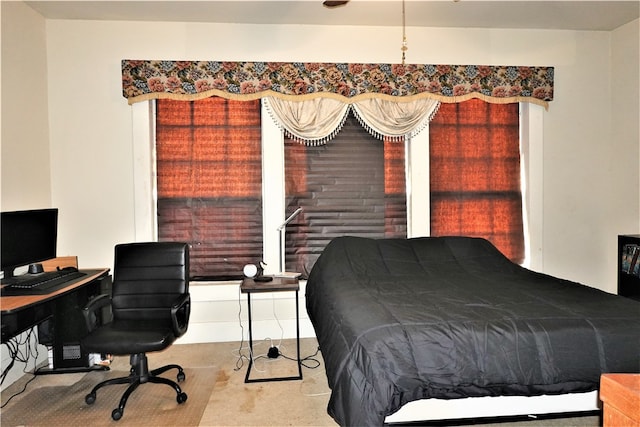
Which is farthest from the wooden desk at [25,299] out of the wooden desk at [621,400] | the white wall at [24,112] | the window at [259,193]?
the wooden desk at [621,400]

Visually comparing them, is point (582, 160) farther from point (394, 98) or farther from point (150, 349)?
point (150, 349)

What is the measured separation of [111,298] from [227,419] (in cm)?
117

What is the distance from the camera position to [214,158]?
3.97 meters

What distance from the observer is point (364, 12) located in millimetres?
3701

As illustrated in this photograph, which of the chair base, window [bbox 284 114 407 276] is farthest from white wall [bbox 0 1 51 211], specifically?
window [bbox 284 114 407 276]

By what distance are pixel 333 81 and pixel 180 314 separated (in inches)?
90.0

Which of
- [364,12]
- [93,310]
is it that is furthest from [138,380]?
[364,12]

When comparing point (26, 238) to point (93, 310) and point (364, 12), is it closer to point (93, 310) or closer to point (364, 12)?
point (93, 310)

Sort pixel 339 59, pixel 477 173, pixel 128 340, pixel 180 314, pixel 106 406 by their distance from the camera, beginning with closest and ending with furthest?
pixel 128 340 < pixel 106 406 < pixel 180 314 < pixel 339 59 < pixel 477 173

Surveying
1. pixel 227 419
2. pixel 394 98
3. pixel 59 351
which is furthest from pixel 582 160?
pixel 59 351

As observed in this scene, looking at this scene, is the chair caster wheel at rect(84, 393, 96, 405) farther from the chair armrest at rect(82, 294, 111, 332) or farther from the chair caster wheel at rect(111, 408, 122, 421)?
the chair armrest at rect(82, 294, 111, 332)

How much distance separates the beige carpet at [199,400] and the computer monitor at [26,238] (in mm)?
841

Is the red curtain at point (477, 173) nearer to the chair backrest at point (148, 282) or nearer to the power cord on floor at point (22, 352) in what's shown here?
the chair backrest at point (148, 282)

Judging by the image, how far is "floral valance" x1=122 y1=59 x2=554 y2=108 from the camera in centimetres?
378
